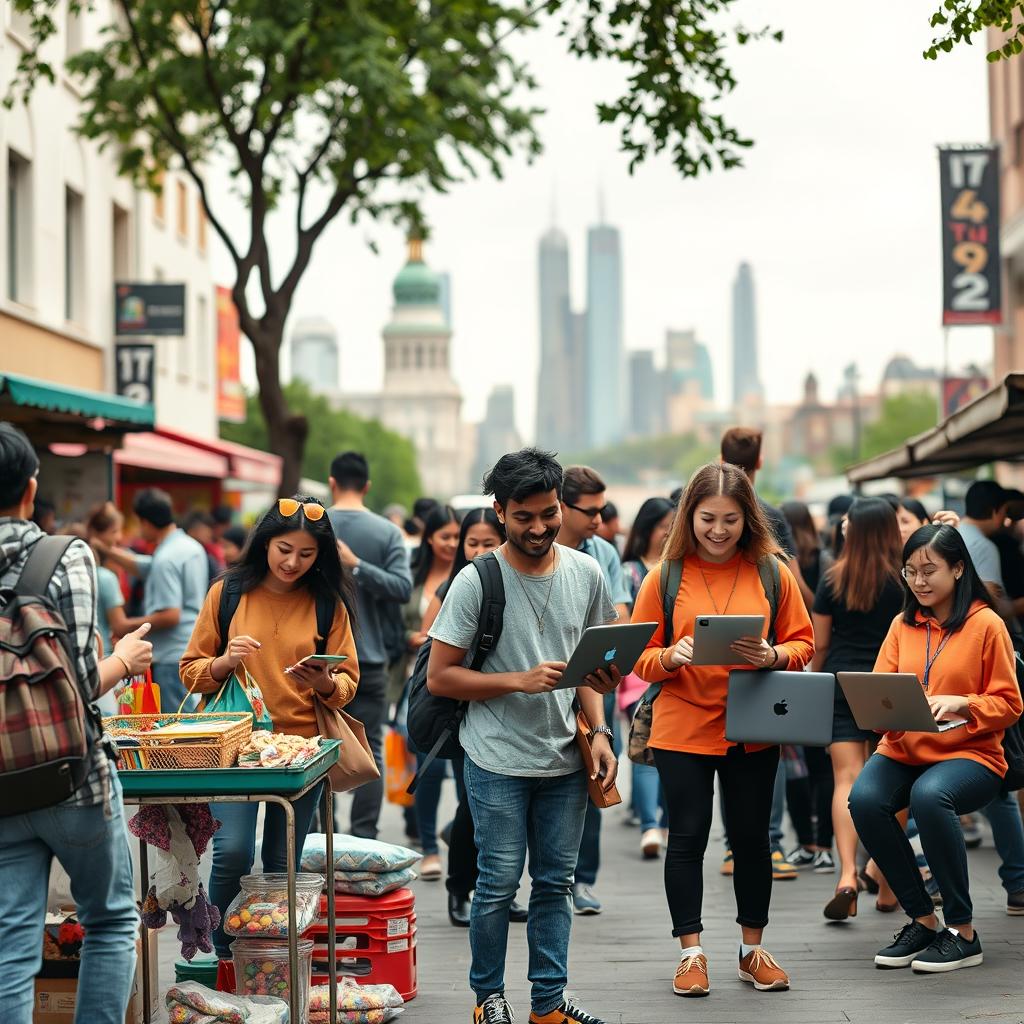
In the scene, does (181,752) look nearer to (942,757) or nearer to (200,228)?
(942,757)

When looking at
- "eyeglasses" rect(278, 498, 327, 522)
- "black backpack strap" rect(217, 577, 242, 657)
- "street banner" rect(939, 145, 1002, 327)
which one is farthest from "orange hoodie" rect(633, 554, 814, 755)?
"street banner" rect(939, 145, 1002, 327)

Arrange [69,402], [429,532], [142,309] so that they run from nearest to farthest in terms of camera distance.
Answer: [429,532]
[69,402]
[142,309]

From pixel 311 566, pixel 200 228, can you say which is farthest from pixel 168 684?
pixel 200 228

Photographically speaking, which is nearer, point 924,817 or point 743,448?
point 924,817

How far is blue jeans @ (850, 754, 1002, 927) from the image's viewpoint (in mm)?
6617

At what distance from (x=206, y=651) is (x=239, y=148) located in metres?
14.9

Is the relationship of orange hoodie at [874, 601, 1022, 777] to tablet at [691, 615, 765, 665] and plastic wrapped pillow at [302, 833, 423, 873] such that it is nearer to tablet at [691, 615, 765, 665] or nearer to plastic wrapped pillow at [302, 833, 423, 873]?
tablet at [691, 615, 765, 665]

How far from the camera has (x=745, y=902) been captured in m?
6.39

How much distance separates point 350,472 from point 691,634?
294 centimetres

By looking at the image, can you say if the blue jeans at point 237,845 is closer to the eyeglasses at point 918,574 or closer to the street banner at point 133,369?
the eyeglasses at point 918,574

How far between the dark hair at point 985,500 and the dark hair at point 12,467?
590 centimetres

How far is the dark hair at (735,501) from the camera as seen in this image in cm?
636

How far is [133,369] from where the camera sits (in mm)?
Answer: 27266

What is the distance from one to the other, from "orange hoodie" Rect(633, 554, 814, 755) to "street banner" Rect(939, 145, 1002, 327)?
885 inches
